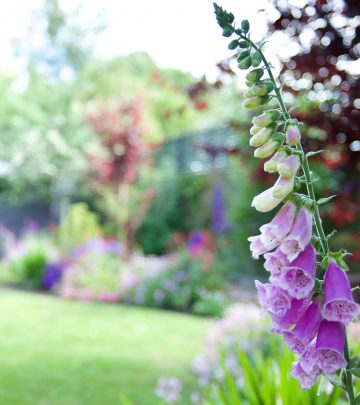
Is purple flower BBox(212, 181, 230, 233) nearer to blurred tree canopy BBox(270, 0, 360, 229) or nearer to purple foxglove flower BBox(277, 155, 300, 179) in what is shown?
blurred tree canopy BBox(270, 0, 360, 229)

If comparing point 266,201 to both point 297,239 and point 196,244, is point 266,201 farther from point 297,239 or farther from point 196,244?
point 196,244

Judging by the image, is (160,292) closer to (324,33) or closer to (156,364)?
(156,364)

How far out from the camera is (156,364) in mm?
5266

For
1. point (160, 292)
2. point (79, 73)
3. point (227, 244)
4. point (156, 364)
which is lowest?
point (156, 364)

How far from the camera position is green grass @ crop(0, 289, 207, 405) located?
4352 millimetres

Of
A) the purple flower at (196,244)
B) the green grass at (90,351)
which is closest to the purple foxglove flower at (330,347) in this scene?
the green grass at (90,351)

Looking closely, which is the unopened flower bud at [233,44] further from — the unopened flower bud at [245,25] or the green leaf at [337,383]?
the green leaf at [337,383]

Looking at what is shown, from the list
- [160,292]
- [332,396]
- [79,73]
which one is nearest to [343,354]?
[332,396]

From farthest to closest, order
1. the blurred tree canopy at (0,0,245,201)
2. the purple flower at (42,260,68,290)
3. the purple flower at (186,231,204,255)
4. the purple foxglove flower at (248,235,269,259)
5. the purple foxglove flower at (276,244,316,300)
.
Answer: the blurred tree canopy at (0,0,245,201) → the purple flower at (42,260,68,290) → the purple flower at (186,231,204,255) → the purple foxglove flower at (248,235,269,259) → the purple foxglove flower at (276,244,316,300)

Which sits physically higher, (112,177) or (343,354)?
(112,177)

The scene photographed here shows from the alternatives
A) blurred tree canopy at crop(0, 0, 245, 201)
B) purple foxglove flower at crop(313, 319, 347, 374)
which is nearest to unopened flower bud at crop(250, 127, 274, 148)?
purple foxglove flower at crop(313, 319, 347, 374)

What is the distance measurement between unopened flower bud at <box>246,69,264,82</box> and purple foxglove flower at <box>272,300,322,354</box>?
1.47 ft

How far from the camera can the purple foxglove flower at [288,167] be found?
3.45ft

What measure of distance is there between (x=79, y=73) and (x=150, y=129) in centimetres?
1875
